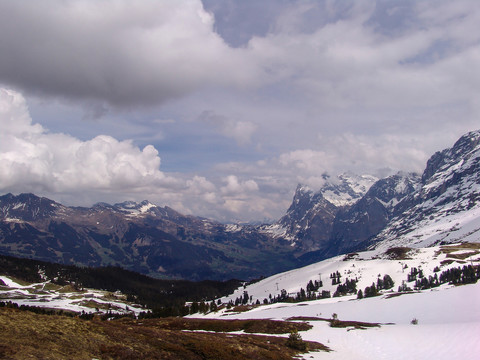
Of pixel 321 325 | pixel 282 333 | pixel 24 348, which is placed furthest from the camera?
pixel 321 325

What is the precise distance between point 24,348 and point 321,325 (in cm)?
6629

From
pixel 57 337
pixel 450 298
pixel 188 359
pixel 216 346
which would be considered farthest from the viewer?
pixel 450 298

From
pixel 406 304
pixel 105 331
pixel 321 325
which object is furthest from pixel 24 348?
pixel 406 304

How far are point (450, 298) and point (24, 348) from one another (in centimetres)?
10944

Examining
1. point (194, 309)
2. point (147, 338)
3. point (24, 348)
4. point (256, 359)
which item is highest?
point (24, 348)

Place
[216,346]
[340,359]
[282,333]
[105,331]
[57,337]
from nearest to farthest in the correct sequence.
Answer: [57,337] < [105,331] < [216,346] < [340,359] < [282,333]

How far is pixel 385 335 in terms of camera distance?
5909cm

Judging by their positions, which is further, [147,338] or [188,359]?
[147,338]

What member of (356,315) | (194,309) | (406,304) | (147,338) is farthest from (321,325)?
(194,309)

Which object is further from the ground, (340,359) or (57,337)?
(57,337)

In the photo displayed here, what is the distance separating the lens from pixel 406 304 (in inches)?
4097

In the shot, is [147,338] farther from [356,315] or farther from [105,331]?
[356,315]

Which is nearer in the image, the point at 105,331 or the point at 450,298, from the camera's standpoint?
the point at 105,331

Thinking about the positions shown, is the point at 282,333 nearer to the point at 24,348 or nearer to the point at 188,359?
the point at 188,359
